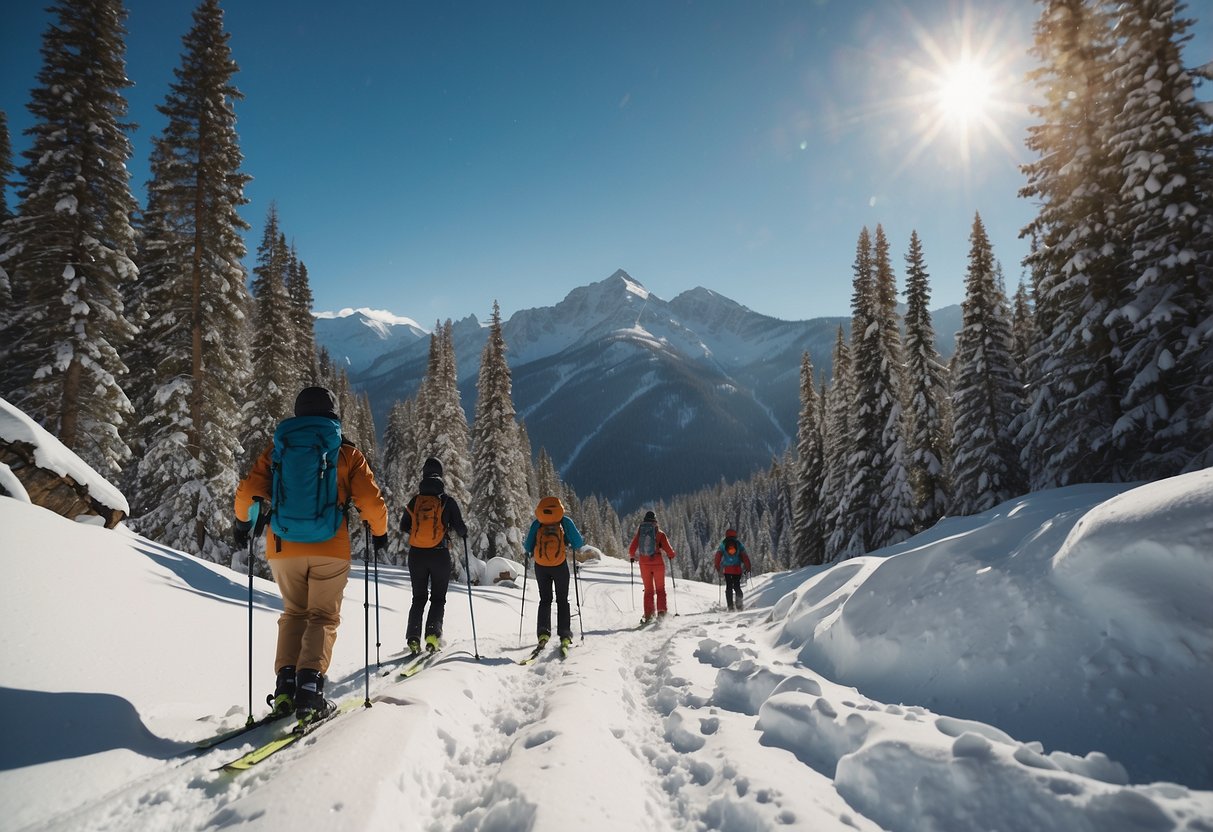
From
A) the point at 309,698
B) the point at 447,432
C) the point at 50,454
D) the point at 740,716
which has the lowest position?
the point at 740,716

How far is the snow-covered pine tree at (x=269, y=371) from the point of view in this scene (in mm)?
22719

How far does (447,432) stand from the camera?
30859mm

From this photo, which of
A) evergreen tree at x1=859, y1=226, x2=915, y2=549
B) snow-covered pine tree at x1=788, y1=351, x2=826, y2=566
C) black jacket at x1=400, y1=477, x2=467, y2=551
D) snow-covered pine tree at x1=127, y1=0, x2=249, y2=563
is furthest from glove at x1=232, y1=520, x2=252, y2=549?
snow-covered pine tree at x1=788, y1=351, x2=826, y2=566

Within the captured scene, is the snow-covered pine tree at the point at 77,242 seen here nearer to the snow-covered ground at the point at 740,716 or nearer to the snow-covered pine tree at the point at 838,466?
the snow-covered ground at the point at 740,716

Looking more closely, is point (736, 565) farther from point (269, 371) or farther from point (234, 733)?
point (269, 371)

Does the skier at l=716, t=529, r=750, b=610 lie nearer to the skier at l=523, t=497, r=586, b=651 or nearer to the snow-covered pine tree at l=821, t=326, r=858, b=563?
the skier at l=523, t=497, r=586, b=651

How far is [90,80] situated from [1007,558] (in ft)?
81.6

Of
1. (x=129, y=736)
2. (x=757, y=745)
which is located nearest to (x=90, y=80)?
(x=129, y=736)

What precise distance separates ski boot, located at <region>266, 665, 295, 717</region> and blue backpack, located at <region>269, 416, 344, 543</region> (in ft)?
3.89

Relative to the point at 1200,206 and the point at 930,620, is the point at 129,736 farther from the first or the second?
the point at 1200,206

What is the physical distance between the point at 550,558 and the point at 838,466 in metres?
25.1

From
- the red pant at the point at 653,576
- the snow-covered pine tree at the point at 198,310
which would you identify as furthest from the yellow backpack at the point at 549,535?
the snow-covered pine tree at the point at 198,310

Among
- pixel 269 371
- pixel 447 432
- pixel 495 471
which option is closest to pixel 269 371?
pixel 269 371

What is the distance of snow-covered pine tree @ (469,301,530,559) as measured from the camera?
30797 mm
